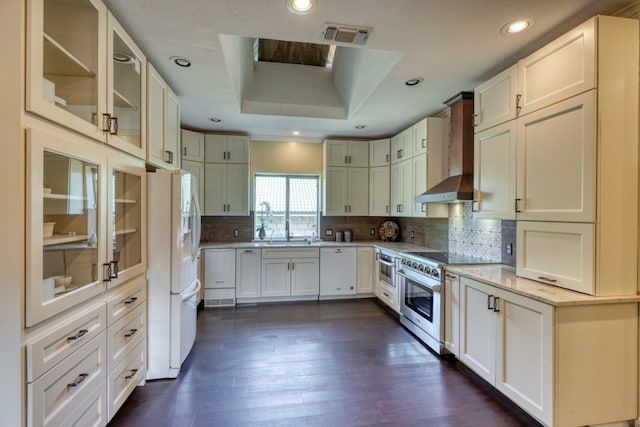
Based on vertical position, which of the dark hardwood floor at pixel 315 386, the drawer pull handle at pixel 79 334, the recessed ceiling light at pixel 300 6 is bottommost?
the dark hardwood floor at pixel 315 386

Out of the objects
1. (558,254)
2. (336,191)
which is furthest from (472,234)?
(336,191)

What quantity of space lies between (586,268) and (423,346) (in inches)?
68.9

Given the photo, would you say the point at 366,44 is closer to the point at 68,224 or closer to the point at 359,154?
the point at 68,224

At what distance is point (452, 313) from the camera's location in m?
2.68

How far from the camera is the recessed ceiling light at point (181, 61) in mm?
2332

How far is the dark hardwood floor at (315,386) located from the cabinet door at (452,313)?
19 centimetres

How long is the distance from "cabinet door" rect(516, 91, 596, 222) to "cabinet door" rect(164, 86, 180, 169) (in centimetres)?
304

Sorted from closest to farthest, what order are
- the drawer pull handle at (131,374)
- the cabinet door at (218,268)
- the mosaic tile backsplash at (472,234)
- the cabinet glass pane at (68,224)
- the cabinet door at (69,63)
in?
the cabinet door at (69,63)
the cabinet glass pane at (68,224)
the drawer pull handle at (131,374)
the mosaic tile backsplash at (472,234)
the cabinet door at (218,268)

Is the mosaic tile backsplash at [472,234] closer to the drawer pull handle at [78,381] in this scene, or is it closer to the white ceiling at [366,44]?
the white ceiling at [366,44]

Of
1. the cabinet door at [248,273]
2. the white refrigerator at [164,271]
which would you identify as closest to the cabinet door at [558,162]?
the white refrigerator at [164,271]

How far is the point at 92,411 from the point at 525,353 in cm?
266

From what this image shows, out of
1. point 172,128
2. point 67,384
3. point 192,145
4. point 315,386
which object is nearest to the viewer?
point 67,384

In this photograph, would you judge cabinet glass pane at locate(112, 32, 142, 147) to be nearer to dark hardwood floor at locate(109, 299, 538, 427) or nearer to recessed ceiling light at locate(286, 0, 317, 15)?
recessed ceiling light at locate(286, 0, 317, 15)

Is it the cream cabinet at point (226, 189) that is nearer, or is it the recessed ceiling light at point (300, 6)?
the recessed ceiling light at point (300, 6)
